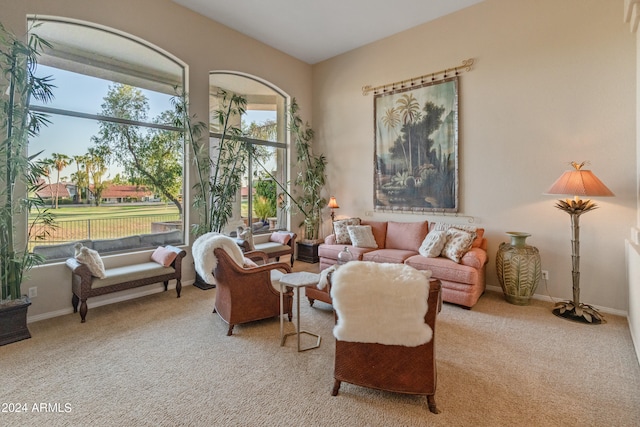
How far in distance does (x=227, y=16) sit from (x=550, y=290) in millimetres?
6176

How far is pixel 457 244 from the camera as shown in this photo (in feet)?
13.0

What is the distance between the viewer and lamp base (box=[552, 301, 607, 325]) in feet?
10.8

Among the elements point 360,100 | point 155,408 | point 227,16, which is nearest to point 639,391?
point 155,408

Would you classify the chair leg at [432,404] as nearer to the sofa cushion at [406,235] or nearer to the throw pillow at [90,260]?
the sofa cushion at [406,235]

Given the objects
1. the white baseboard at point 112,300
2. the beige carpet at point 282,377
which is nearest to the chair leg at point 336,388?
the beige carpet at point 282,377

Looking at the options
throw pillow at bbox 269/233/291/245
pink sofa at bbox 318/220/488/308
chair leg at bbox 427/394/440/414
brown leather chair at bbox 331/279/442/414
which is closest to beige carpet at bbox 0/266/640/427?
chair leg at bbox 427/394/440/414

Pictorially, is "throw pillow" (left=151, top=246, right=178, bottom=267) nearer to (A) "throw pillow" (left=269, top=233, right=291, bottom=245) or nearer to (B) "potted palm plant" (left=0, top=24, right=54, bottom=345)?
(B) "potted palm plant" (left=0, top=24, right=54, bottom=345)

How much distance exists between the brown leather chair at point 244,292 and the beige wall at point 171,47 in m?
1.83

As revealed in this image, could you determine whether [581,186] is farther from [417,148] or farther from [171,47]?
[171,47]

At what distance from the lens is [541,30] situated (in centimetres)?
397

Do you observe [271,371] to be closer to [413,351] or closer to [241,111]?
[413,351]

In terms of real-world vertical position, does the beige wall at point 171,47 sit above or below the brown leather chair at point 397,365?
above

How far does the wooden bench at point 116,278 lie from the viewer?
3.35 metres

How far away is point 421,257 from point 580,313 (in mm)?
1780
